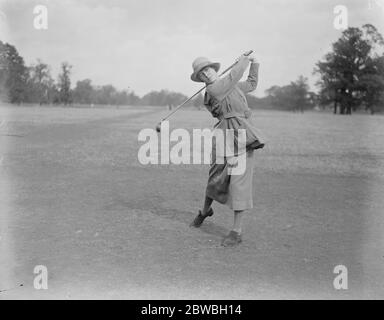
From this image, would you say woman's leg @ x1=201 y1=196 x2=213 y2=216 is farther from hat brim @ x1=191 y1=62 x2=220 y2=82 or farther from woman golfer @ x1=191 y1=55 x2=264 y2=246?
hat brim @ x1=191 y1=62 x2=220 y2=82

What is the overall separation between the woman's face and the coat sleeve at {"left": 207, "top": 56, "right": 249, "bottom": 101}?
9 centimetres

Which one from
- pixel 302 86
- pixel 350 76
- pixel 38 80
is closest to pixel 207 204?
pixel 38 80

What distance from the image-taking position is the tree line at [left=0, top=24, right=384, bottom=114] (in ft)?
40.8

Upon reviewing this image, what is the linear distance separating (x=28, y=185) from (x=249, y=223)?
4.34 meters

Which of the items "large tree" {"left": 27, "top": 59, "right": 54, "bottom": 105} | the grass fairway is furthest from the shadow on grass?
"large tree" {"left": 27, "top": 59, "right": 54, "bottom": 105}

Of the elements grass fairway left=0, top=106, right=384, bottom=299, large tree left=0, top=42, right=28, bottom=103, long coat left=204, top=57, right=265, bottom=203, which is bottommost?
grass fairway left=0, top=106, right=384, bottom=299

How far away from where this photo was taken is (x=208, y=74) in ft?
15.5

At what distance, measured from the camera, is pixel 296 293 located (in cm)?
369

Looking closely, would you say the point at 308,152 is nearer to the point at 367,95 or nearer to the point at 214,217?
the point at 214,217

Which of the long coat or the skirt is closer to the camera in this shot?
the long coat

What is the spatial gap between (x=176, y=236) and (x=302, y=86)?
6212cm

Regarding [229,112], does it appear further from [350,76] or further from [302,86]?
[302,86]

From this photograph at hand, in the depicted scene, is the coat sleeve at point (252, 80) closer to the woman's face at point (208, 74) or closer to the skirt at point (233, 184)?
the woman's face at point (208, 74)

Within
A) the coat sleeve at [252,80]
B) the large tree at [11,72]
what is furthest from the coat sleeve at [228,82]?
the large tree at [11,72]
